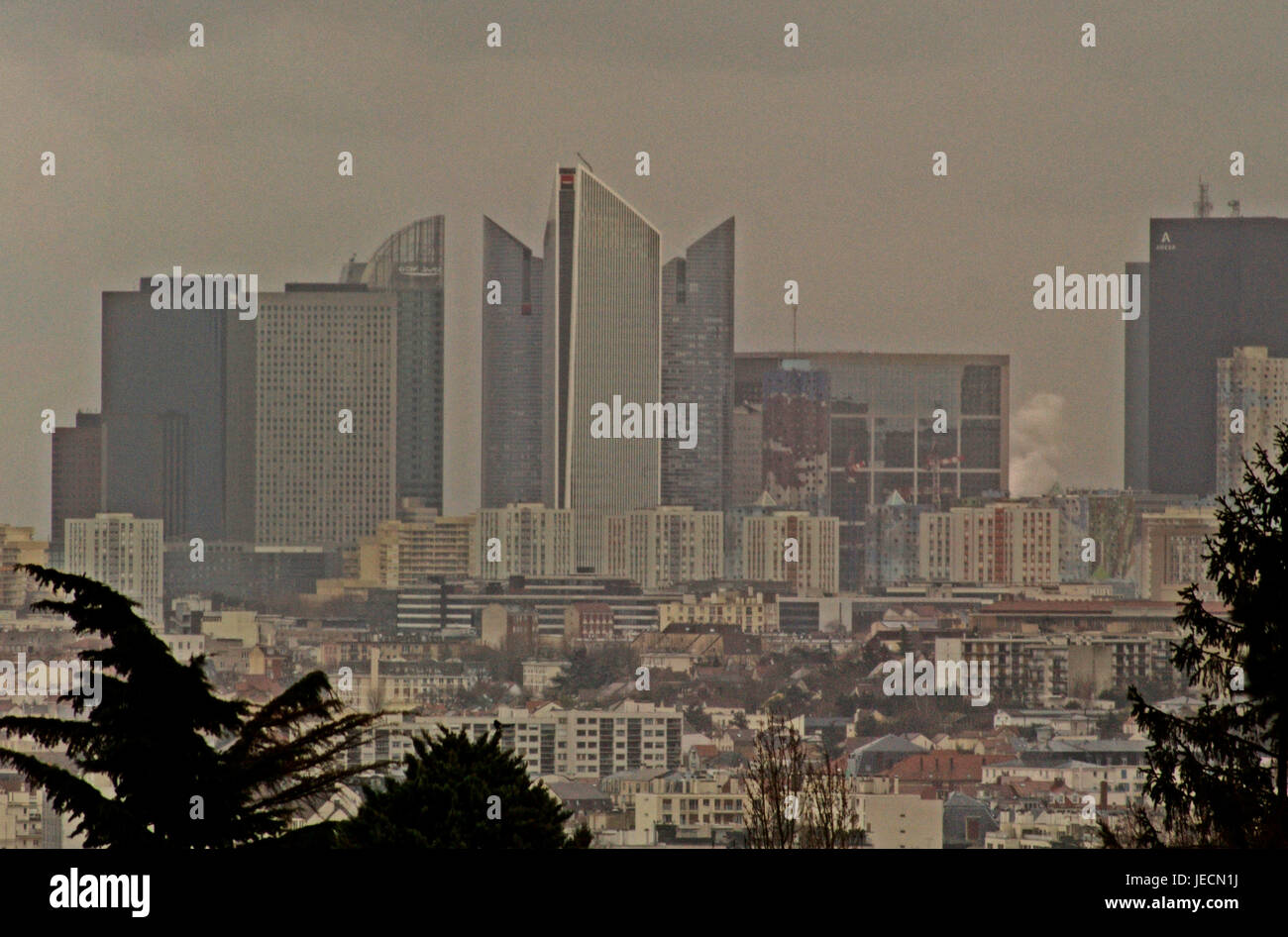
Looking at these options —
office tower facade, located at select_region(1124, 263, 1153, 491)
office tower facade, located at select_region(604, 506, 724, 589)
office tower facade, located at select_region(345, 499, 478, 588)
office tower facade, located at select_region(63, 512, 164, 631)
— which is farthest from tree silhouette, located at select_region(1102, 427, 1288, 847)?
office tower facade, located at select_region(345, 499, 478, 588)

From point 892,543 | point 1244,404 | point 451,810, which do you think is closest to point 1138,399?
point 1244,404

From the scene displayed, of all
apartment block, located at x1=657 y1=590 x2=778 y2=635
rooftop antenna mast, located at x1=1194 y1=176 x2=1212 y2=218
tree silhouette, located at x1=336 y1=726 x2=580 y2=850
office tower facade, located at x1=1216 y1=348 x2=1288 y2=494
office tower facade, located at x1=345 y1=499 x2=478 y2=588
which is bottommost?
apartment block, located at x1=657 y1=590 x2=778 y2=635

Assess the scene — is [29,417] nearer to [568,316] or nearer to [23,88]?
[23,88]

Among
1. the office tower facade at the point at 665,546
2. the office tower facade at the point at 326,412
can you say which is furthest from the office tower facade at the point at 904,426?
the office tower facade at the point at 326,412

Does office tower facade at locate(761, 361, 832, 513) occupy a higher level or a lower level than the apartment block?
higher

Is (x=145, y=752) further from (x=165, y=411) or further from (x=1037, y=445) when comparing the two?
(x=1037, y=445)

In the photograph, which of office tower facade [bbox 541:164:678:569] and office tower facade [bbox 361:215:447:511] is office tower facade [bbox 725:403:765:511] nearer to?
office tower facade [bbox 541:164:678:569]
